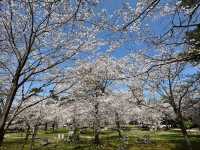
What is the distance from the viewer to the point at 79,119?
37.8 m

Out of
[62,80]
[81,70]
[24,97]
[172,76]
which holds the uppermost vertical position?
[172,76]

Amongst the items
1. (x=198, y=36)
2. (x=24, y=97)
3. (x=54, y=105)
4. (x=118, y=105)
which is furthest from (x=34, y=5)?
(x=54, y=105)

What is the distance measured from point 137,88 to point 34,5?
1966 centimetres

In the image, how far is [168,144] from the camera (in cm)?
3394

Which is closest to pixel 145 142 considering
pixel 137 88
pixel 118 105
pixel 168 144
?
pixel 168 144

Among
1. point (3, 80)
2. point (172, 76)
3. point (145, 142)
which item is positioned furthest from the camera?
point (145, 142)

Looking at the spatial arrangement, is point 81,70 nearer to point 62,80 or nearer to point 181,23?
point 62,80

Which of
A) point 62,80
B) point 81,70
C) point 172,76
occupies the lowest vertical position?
point 62,80

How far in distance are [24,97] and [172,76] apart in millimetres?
14456

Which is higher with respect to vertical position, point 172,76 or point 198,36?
point 172,76

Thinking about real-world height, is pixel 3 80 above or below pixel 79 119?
below

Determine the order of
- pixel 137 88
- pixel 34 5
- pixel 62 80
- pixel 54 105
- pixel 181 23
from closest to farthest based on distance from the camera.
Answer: pixel 181 23
pixel 34 5
pixel 62 80
pixel 137 88
pixel 54 105

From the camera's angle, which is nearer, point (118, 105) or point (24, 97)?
point (24, 97)

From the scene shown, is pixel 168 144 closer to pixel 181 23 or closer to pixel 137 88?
pixel 137 88
